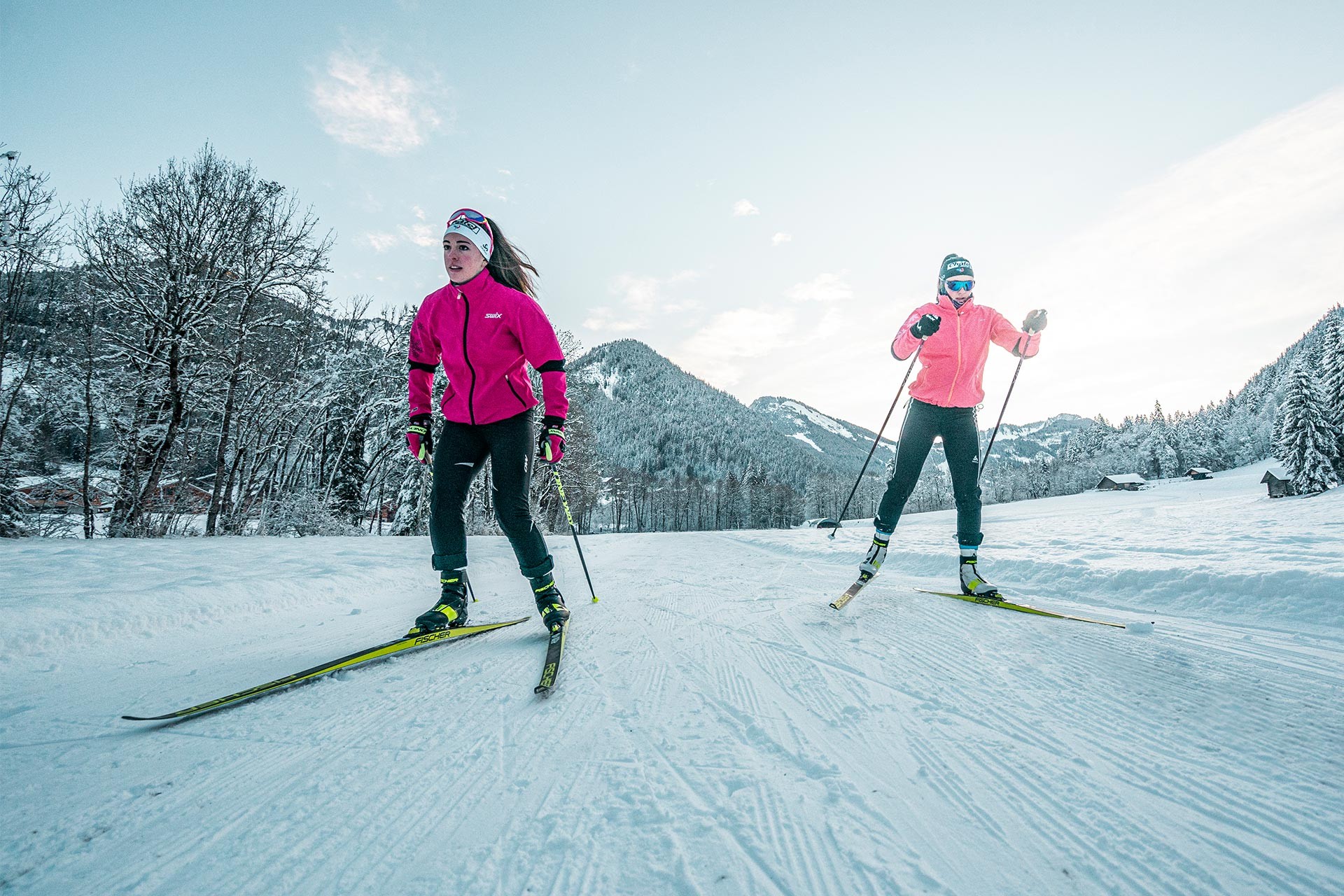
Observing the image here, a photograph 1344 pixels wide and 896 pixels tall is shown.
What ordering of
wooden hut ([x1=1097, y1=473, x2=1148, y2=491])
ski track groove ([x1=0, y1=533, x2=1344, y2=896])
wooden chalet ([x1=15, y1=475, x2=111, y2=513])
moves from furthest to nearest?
wooden hut ([x1=1097, y1=473, x2=1148, y2=491])
wooden chalet ([x1=15, y1=475, x2=111, y2=513])
ski track groove ([x1=0, y1=533, x2=1344, y2=896])

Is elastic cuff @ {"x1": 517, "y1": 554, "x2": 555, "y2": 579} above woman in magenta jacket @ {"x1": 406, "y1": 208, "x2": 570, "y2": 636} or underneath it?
underneath

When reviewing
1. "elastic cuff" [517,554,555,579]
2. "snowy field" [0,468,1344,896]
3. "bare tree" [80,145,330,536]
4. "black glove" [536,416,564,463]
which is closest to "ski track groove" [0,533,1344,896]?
"snowy field" [0,468,1344,896]

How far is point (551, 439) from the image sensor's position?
2.96 meters

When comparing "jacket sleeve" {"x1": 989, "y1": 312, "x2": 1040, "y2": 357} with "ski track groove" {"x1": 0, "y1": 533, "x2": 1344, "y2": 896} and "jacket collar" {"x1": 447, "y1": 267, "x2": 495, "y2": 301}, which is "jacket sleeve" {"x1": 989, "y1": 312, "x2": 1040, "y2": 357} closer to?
"ski track groove" {"x1": 0, "y1": 533, "x2": 1344, "y2": 896}

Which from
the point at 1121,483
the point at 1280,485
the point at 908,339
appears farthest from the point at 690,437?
the point at 908,339

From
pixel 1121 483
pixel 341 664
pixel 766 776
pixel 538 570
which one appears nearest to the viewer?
pixel 766 776

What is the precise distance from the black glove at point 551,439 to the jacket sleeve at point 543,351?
4cm

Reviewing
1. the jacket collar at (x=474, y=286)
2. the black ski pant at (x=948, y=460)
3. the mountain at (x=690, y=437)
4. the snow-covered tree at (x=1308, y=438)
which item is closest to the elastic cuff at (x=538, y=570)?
the jacket collar at (x=474, y=286)

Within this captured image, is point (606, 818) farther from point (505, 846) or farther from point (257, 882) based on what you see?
point (257, 882)

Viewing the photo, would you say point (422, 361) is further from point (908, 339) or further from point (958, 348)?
point (958, 348)

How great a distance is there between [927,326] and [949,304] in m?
0.30

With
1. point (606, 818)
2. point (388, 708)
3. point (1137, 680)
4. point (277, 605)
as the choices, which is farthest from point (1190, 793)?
point (277, 605)

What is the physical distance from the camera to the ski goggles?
2924 millimetres

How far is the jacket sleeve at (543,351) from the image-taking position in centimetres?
288
